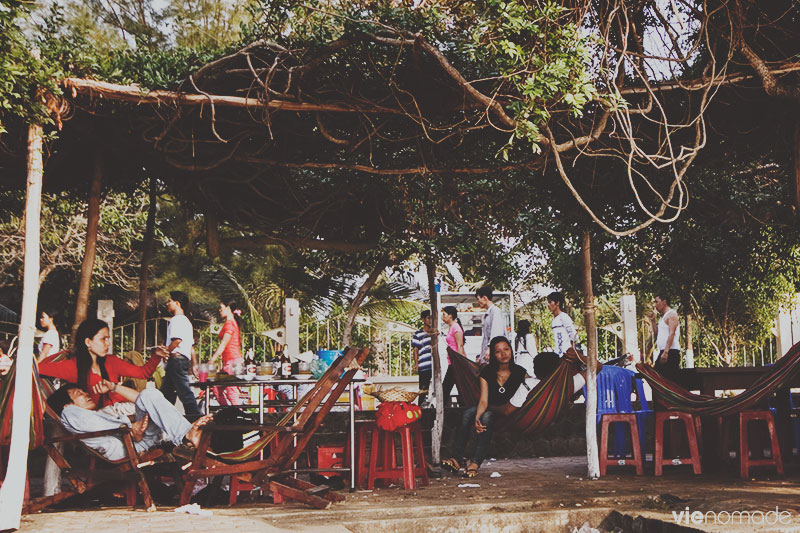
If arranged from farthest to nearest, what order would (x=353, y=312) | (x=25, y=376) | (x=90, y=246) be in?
(x=353, y=312), (x=90, y=246), (x=25, y=376)

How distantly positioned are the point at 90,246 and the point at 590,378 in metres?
4.06

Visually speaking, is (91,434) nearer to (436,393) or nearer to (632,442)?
(436,393)

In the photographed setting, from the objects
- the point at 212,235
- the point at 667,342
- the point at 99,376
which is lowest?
the point at 99,376

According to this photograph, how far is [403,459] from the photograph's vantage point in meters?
5.90

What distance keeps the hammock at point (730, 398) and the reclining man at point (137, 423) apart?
3.32 meters

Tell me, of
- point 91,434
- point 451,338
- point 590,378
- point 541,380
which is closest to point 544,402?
point 541,380

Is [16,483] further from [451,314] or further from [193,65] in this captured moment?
[451,314]

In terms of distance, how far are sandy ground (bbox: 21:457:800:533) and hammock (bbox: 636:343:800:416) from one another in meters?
0.51

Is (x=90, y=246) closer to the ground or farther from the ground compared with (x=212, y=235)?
closer to the ground

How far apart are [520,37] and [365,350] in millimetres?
2129

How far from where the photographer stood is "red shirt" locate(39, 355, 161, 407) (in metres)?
5.20

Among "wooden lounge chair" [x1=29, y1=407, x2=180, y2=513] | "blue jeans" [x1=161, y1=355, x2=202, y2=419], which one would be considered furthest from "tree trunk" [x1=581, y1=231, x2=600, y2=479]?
"blue jeans" [x1=161, y1=355, x2=202, y2=419]

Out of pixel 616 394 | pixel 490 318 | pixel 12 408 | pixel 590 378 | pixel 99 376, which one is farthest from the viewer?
pixel 490 318

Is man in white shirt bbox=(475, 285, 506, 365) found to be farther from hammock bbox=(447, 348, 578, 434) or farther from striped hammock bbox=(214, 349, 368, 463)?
striped hammock bbox=(214, 349, 368, 463)
